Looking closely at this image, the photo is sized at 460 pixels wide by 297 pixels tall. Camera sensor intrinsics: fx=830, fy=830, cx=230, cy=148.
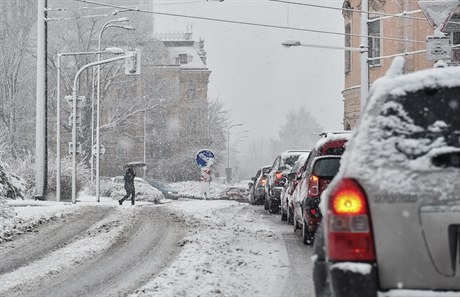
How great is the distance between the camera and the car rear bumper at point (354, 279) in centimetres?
471

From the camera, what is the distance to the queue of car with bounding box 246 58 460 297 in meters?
4.71

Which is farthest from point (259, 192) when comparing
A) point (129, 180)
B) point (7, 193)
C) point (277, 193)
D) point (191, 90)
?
point (191, 90)

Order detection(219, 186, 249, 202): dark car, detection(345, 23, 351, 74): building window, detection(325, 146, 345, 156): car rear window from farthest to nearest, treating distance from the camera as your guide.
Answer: detection(219, 186, 249, 202): dark car < detection(345, 23, 351, 74): building window < detection(325, 146, 345, 156): car rear window

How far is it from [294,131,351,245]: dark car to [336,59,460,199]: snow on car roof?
25.5 ft

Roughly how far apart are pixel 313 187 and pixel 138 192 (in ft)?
91.6

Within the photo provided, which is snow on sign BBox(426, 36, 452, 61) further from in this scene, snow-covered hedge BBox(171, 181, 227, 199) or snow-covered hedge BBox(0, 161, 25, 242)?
snow-covered hedge BBox(171, 181, 227, 199)

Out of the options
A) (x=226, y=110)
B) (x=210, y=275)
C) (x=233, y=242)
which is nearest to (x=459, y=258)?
(x=210, y=275)

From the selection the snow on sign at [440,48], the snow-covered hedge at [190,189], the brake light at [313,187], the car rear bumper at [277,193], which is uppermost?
the snow on sign at [440,48]

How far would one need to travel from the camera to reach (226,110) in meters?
87.2

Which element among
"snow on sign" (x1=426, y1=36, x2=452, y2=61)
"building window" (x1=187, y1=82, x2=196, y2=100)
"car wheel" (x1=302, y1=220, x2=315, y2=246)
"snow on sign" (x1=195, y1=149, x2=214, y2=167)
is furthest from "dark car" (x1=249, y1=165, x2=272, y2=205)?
"building window" (x1=187, y1=82, x2=196, y2=100)

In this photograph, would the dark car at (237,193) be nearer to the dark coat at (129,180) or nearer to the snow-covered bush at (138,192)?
the snow-covered bush at (138,192)

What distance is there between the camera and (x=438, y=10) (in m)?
15.5

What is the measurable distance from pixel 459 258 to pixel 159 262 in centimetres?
648

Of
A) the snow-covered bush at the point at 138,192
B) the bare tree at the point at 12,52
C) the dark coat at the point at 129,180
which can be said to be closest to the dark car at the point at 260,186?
the dark coat at the point at 129,180
